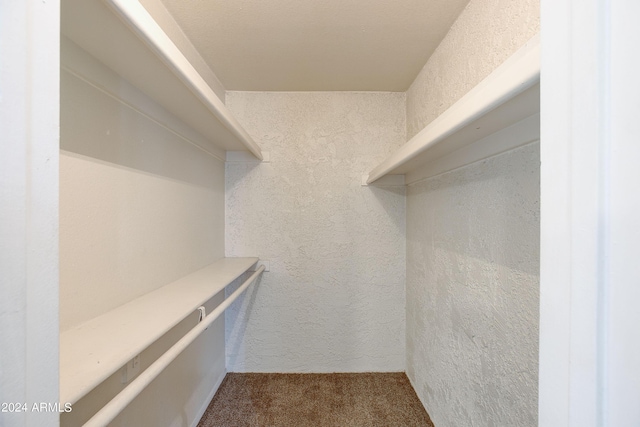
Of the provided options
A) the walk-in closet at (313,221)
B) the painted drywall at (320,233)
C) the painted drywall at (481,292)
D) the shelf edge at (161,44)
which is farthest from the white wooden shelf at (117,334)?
the painted drywall at (481,292)

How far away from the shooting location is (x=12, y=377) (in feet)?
0.90

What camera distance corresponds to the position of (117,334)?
2.21ft

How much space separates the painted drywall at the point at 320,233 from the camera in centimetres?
188

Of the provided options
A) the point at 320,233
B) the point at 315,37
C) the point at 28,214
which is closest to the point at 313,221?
the point at 320,233

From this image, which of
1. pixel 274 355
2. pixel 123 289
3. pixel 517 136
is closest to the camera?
pixel 517 136

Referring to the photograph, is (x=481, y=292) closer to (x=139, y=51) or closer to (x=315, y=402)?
(x=315, y=402)

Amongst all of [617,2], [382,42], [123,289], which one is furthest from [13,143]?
[382,42]

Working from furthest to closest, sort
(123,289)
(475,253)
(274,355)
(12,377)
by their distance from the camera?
(274,355)
(475,253)
(123,289)
(12,377)

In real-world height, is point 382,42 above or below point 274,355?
above

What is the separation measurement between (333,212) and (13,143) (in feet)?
5.45

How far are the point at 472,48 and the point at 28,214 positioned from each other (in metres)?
1.31

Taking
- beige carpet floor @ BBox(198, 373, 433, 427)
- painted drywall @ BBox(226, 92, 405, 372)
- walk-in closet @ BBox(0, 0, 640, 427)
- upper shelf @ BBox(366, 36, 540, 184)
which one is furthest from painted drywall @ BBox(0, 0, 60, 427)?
painted drywall @ BBox(226, 92, 405, 372)

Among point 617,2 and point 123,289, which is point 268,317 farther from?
point 617,2

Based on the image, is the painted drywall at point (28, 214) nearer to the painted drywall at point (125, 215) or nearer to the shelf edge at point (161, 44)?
the shelf edge at point (161, 44)
